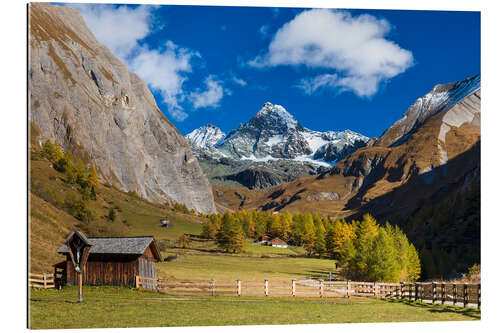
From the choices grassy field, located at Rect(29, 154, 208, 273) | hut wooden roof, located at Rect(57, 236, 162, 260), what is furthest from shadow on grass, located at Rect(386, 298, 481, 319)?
grassy field, located at Rect(29, 154, 208, 273)

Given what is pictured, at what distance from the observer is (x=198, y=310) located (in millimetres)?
20984

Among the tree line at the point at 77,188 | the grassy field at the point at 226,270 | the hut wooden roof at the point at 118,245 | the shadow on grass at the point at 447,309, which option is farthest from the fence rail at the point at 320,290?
the tree line at the point at 77,188

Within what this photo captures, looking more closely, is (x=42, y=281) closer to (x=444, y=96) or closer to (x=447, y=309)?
(x=447, y=309)

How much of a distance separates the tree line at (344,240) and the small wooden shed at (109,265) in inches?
856

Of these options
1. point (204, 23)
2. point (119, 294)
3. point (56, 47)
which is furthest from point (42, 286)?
point (56, 47)

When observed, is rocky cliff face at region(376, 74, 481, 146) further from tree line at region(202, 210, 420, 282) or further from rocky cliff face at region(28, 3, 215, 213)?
rocky cliff face at region(28, 3, 215, 213)

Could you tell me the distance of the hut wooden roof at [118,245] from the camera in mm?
26984

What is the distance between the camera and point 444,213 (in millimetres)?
73125

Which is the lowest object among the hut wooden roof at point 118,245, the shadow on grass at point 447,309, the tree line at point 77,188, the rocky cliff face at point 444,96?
the shadow on grass at point 447,309

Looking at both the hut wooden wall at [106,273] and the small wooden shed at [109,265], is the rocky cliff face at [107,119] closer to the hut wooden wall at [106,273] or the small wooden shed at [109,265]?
the small wooden shed at [109,265]

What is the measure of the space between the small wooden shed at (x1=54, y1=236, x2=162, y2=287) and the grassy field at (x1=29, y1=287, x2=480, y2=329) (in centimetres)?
65

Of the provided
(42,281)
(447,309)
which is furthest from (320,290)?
(42,281)

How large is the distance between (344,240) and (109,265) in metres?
53.9

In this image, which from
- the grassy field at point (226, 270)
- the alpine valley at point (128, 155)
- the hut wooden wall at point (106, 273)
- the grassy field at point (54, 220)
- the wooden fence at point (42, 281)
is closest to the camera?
the wooden fence at point (42, 281)
